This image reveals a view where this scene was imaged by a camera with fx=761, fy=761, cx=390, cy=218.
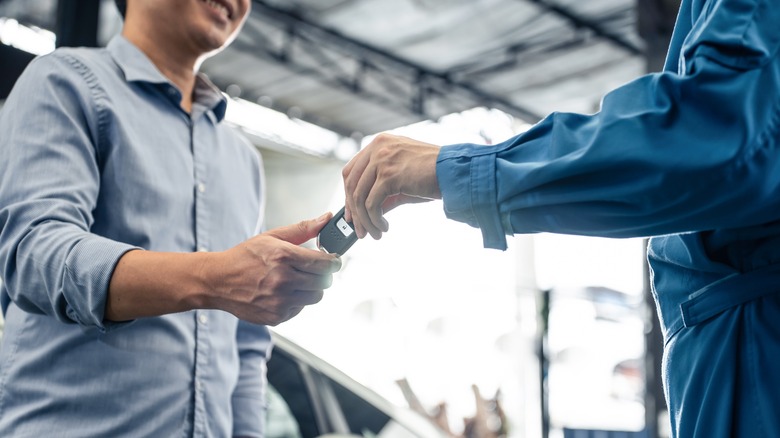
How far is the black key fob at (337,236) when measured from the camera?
3.10ft

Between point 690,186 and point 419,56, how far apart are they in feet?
29.7

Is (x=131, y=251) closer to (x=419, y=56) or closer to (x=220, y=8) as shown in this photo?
(x=220, y=8)

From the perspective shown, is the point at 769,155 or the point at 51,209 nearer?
the point at 769,155

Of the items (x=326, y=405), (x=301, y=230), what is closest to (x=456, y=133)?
(x=326, y=405)

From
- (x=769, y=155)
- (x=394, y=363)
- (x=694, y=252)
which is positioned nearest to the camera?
(x=769, y=155)

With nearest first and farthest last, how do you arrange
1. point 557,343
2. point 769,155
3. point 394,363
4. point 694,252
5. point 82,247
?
1. point 769,155
2. point 694,252
3. point 82,247
4. point 394,363
5. point 557,343

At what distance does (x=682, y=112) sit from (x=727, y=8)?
0.35ft

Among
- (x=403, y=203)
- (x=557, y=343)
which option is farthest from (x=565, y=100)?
(x=403, y=203)

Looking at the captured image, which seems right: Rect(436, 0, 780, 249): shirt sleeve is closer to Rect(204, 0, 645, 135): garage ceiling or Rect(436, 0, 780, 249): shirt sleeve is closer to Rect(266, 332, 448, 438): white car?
Rect(266, 332, 448, 438): white car

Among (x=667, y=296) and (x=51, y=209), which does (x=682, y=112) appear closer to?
(x=667, y=296)

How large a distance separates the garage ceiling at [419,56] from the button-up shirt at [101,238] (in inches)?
272

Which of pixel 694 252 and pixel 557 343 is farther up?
pixel 694 252

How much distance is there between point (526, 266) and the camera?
10.4 m

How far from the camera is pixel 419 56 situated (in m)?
9.48
